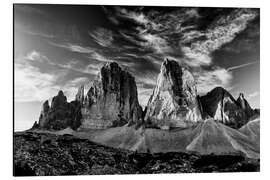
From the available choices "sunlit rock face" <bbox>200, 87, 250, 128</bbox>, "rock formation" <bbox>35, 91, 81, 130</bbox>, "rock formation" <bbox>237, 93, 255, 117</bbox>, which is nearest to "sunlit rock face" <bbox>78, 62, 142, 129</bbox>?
"rock formation" <bbox>35, 91, 81, 130</bbox>

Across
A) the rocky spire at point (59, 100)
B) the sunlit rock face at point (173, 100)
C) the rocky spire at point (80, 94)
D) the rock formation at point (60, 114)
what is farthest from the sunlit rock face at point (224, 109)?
the rocky spire at point (59, 100)

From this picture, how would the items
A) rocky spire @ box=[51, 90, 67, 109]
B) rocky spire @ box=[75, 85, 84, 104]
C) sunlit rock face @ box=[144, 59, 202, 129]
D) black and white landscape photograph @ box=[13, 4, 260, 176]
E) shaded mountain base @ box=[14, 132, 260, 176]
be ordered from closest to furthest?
shaded mountain base @ box=[14, 132, 260, 176]
black and white landscape photograph @ box=[13, 4, 260, 176]
rocky spire @ box=[51, 90, 67, 109]
rocky spire @ box=[75, 85, 84, 104]
sunlit rock face @ box=[144, 59, 202, 129]

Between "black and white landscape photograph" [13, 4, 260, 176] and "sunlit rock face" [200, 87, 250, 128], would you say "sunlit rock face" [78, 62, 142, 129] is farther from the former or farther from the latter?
"sunlit rock face" [200, 87, 250, 128]

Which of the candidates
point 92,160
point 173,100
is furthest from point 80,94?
point 173,100

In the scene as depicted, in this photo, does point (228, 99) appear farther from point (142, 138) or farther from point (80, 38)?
point (80, 38)

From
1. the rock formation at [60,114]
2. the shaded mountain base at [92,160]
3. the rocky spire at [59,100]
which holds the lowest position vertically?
the shaded mountain base at [92,160]

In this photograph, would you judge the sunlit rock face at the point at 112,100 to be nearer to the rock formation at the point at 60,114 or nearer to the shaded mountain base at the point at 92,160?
the rock formation at the point at 60,114

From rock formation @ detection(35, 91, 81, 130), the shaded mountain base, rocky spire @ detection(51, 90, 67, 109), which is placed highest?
rocky spire @ detection(51, 90, 67, 109)
